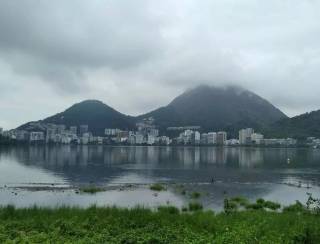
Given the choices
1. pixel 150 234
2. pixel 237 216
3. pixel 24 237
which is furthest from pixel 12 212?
pixel 237 216

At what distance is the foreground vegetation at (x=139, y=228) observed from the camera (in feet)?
58.4

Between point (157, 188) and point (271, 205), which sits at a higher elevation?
point (271, 205)

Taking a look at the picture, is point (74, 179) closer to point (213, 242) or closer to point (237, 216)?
point (237, 216)

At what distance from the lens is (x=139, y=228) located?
21031 mm

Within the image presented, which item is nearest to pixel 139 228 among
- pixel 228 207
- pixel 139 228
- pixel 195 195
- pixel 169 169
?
pixel 139 228

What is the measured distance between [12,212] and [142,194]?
1151 inches

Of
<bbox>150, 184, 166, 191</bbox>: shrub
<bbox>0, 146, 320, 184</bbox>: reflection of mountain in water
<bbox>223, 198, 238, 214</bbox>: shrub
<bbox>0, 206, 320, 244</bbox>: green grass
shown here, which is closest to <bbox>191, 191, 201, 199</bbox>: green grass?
<bbox>150, 184, 166, 191</bbox>: shrub

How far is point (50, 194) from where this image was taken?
172 feet

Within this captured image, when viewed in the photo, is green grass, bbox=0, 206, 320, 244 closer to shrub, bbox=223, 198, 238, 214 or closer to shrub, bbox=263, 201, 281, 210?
shrub, bbox=223, 198, 238, 214

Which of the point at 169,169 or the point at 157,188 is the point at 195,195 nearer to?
the point at 157,188

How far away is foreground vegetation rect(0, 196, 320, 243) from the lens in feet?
58.4

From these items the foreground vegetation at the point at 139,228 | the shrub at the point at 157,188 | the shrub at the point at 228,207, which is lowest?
the shrub at the point at 157,188

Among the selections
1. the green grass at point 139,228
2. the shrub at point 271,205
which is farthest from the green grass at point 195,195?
the green grass at point 139,228

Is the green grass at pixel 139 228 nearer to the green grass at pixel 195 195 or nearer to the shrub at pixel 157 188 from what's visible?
the green grass at pixel 195 195
